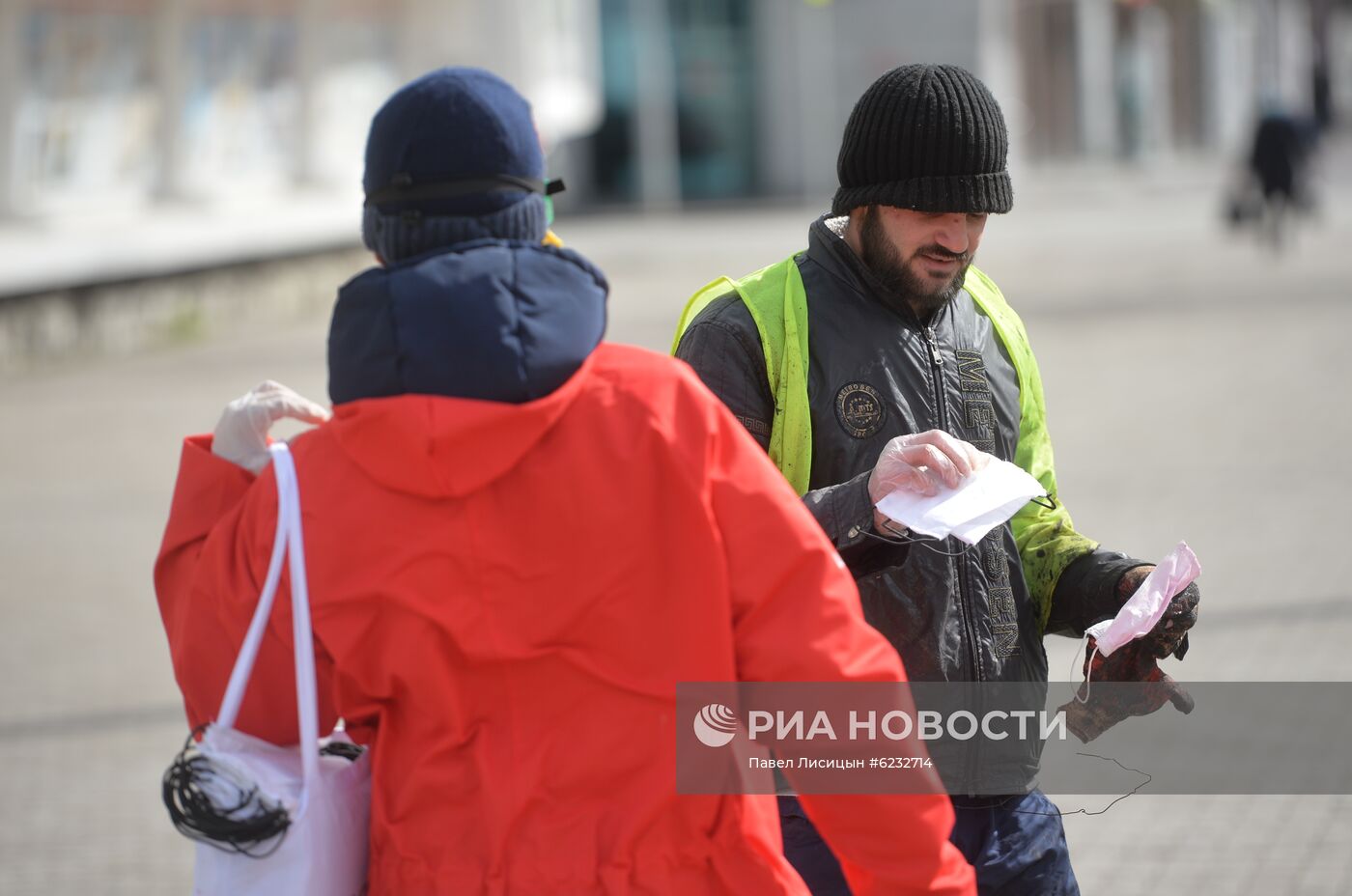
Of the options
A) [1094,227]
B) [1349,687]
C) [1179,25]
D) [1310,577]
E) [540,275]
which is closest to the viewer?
[540,275]

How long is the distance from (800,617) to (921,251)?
942mm

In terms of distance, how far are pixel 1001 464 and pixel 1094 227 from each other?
25.9 meters

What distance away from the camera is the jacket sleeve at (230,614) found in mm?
1948

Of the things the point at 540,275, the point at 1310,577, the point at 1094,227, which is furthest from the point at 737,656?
the point at 1094,227

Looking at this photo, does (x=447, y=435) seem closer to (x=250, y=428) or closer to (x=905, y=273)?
(x=250, y=428)

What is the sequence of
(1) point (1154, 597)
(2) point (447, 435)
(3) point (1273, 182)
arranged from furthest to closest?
1. (3) point (1273, 182)
2. (1) point (1154, 597)
3. (2) point (447, 435)

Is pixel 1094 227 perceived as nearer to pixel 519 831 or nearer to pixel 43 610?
pixel 43 610

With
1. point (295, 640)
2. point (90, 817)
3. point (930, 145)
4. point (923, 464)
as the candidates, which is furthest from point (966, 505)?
point (90, 817)

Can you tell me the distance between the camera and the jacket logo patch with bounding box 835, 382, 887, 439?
2.62 m

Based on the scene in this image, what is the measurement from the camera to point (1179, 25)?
5462cm

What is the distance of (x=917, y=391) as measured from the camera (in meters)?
2.67

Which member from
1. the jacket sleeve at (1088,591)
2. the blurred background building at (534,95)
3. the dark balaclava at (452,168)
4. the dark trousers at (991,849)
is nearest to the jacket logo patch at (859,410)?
the jacket sleeve at (1088,591)

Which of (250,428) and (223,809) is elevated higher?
(250,428)

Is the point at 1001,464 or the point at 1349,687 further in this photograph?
the point at 1349,687
